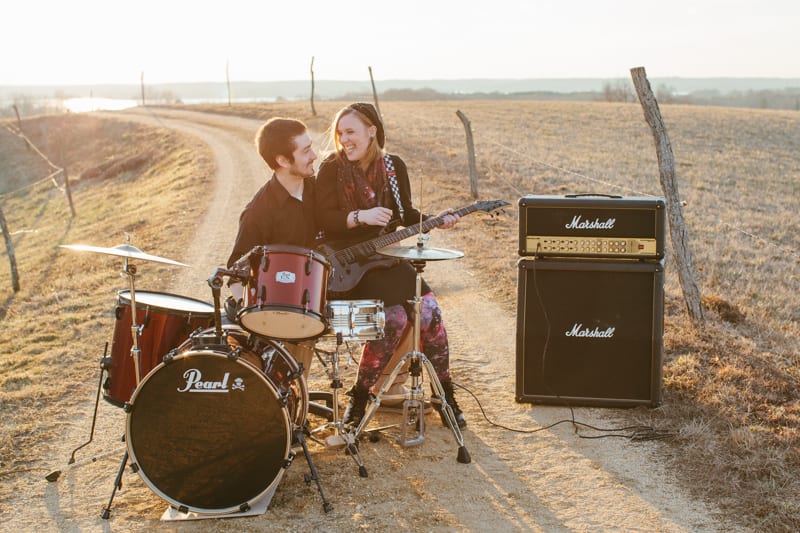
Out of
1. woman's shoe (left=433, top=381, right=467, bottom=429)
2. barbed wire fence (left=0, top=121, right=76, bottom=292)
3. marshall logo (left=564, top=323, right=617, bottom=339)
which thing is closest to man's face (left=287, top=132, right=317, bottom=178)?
woman's shoe (left=433, top=381, right=467, bottom=429)

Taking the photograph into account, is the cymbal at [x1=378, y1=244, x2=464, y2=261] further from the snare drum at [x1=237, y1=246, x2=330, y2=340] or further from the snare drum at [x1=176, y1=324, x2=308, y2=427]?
the snare drum at [x1=176, y1=324, x2=308, y2=427]

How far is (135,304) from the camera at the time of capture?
4.60 metres

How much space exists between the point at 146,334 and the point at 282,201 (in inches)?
47.7

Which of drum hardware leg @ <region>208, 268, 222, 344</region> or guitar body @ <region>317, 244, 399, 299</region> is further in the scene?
guitar body @ <region>317, 244, 399, 299</region>

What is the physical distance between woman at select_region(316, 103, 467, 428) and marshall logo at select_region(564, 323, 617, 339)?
3.03 feet

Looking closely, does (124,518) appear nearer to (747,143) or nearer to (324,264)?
(324,264)

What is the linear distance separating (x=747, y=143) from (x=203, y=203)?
24216mm

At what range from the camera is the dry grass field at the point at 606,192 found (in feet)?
16.9

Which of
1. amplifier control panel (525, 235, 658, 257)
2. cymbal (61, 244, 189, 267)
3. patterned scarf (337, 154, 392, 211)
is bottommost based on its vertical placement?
amplifier control panel (525, 235, 658, 257)

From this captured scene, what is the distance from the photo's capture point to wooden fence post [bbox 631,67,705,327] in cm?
718

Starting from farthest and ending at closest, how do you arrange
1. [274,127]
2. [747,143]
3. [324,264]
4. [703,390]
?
[747,143], [703,390], [274,127], [324,264]

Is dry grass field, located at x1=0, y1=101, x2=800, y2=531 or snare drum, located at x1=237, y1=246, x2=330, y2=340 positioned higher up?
snare drum, located at x1=237, y1=246, x2=330, y2=340

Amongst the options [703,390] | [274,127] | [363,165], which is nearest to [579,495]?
[703,390]

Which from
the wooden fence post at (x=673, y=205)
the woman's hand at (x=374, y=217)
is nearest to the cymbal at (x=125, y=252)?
the woman's hand at (x=374, y=217)
